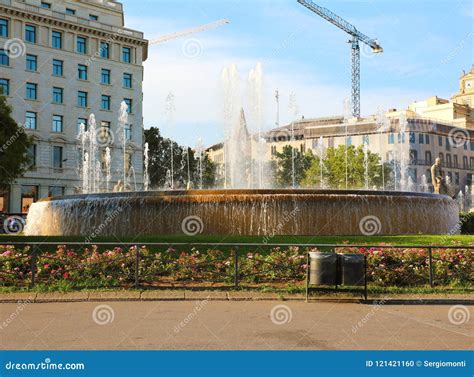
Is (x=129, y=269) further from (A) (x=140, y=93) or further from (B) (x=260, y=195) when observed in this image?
(A) (x=140, y=93)

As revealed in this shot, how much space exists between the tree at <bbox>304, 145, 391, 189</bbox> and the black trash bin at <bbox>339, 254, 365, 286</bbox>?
76004 millimetres

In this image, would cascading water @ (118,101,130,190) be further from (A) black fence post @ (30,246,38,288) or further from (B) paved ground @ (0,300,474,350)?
(B) paved ground @ (0,300,474,350)

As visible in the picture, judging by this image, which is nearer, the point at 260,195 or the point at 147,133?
the point at 260,195

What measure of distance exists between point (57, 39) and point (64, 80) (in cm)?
434

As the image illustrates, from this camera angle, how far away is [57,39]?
2515 inches

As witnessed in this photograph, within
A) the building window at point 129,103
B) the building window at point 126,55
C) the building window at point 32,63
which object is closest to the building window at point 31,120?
the building window at point 32,63

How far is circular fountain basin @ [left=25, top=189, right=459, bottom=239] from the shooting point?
807 inches

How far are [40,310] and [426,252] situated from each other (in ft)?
25.9

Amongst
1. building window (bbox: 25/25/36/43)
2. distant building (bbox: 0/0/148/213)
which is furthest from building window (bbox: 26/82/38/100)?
building window (bbox: 25/25/36/43)

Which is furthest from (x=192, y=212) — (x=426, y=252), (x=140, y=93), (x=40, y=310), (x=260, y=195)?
(x=140, y=93)

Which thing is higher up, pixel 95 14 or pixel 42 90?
pixel 95 14

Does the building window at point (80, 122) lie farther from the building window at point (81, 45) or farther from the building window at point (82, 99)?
the building window at point (81, 45)

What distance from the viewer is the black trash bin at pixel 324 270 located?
36.6ft

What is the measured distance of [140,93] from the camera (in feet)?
232
